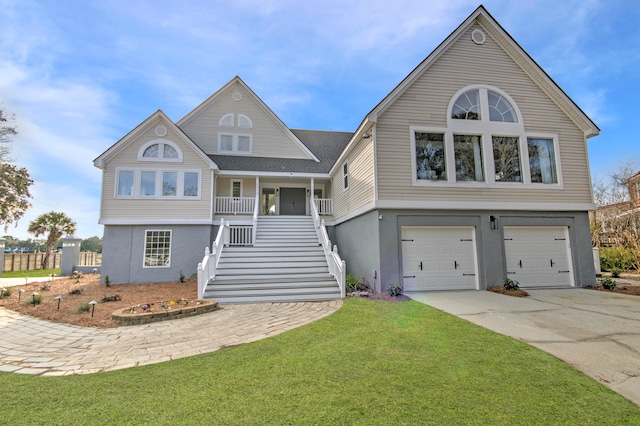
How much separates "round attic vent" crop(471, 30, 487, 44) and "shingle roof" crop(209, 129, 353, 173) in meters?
8.56

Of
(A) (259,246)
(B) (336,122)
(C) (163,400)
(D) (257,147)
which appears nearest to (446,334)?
(C) (163,400)

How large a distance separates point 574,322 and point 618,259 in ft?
42.8

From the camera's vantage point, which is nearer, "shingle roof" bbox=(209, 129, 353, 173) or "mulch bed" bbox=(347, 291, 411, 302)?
"mulch bed" bbox=(347, 291, 411, 302)

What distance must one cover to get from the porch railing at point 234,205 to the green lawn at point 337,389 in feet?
35.4

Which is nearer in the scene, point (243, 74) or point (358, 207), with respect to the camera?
point (358, 207)

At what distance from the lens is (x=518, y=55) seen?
10266 mm

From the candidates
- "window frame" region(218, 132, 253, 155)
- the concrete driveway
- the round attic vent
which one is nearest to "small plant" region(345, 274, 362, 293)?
the concrete driveway

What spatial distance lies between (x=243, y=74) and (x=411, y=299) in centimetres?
1556

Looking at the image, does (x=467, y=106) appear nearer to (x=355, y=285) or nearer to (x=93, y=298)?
(x=355, y=285)

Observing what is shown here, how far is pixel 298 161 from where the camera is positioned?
16.3 m

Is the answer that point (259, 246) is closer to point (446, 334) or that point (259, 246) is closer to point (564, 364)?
point (446, 334)

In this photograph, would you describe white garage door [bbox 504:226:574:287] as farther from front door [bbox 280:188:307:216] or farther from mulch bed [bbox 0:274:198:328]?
mulch bed [bbox 0:274:198:328]

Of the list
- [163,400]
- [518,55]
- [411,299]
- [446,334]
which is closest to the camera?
[163,400]

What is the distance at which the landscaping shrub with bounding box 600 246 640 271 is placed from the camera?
44.6 feet
